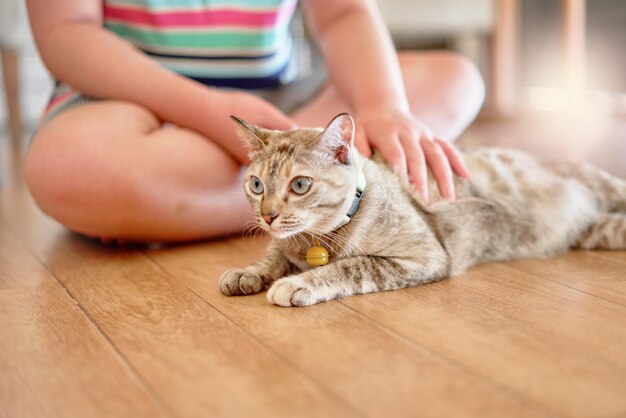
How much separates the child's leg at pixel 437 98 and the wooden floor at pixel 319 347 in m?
0.58

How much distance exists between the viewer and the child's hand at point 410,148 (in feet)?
4.82

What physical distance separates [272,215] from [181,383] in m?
0.39

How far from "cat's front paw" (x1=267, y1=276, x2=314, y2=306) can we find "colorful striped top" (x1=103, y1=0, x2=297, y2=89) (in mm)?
901

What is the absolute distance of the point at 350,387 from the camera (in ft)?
2.98

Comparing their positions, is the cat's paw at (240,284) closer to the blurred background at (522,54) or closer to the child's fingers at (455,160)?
the child's fingers at (455,160)

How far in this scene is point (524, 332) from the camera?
1.08 m

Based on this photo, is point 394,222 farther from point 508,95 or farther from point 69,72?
point 508,95

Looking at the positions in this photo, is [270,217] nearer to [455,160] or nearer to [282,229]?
[282,229]

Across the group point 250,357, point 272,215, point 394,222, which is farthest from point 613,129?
point 250,357

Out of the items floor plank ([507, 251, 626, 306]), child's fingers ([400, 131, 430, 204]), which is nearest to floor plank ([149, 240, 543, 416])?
child's fingers ([400, 131, 430, 204])

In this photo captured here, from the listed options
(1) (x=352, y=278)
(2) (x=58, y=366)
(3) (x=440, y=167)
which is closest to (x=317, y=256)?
(1) (x=352, y=278)

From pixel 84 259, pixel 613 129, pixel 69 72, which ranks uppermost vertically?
pixel 69 72

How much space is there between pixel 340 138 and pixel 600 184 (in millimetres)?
846

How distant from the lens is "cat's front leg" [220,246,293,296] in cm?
133
